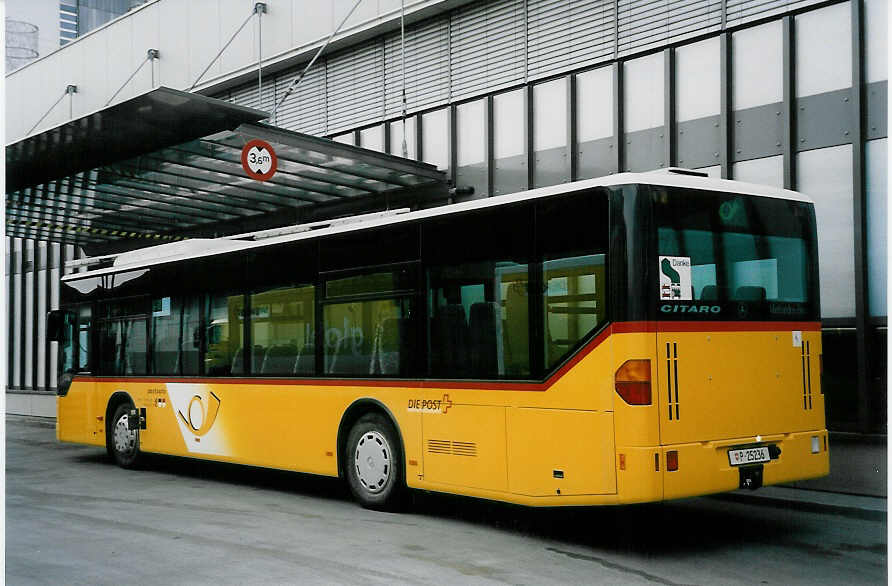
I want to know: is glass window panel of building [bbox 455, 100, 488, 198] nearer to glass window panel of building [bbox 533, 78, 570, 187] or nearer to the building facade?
the building facade

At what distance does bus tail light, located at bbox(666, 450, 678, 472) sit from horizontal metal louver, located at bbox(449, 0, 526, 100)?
34.5ft

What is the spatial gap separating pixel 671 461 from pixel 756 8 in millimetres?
8273

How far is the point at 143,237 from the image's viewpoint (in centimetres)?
2492

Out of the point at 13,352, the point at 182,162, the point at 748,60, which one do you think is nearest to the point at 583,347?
the point at 748,60

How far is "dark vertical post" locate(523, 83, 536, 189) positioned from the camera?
16.6m

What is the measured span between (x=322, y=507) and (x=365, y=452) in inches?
32.0

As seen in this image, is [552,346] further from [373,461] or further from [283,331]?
[283,331]

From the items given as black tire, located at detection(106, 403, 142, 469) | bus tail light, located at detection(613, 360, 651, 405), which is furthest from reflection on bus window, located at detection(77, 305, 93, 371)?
bus tail light, located at detection(613, 360, 651, 405)

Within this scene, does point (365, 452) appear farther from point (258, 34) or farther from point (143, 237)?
point (143, 237)

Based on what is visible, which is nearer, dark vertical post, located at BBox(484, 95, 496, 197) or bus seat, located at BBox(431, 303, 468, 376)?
bus seat, located at BBox(431, 303, 468, 376)

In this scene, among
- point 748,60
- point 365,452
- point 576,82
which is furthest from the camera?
point 576,82

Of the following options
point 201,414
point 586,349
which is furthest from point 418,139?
point 586,349

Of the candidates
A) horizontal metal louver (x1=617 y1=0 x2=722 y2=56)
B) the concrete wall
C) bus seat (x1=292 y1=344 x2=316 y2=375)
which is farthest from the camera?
the concrete wall

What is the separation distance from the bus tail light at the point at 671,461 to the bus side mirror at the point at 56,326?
11.4m
